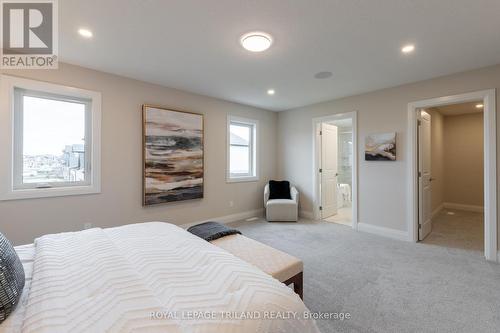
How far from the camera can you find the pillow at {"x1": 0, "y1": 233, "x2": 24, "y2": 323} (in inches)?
36.4

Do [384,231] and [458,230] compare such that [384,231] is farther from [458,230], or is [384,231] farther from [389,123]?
[389,123]

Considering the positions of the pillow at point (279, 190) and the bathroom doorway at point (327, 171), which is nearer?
the bathroom doorway at point (327, 171)

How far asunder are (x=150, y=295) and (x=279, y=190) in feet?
14.2

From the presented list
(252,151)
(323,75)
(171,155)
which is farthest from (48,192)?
(323,75)

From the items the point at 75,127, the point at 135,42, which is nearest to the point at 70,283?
the point at 135,42

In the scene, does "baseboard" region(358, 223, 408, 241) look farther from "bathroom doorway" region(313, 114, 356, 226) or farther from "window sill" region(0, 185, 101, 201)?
"window sill" region(0, 185, 101, 201)

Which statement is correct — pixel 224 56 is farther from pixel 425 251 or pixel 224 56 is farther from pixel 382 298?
pixel 425 251

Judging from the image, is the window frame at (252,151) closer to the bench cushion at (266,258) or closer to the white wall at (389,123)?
the white wall at (389,123)

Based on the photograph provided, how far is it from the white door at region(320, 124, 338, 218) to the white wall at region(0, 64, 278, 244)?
75.1 inches

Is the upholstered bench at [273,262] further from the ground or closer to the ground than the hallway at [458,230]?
further from the ground

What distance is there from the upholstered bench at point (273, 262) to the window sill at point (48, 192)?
7.27 ft

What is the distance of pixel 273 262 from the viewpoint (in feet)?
5.71

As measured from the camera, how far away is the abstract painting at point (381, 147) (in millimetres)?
A: 3740

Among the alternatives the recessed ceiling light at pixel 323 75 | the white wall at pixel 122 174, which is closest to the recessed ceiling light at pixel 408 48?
the recessed ceiling light at pixel 323 75
